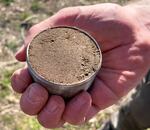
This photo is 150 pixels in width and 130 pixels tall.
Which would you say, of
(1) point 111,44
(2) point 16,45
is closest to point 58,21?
(1) point 111,44

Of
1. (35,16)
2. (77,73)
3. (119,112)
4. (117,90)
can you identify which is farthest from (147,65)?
(35,16)

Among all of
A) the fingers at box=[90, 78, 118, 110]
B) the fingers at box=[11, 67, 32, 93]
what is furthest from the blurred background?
the fingers at box=[11, 67, 32, 93]

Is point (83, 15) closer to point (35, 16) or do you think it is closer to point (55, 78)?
point (55, 78)

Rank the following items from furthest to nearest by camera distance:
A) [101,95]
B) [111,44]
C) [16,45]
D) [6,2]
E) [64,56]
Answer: [6,2] < [16,45] < [111,44] < [101,95] < [64,56]

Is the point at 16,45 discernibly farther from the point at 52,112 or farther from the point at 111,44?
the point at 52,112

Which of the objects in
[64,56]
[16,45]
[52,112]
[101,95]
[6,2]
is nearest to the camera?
[64,56]
